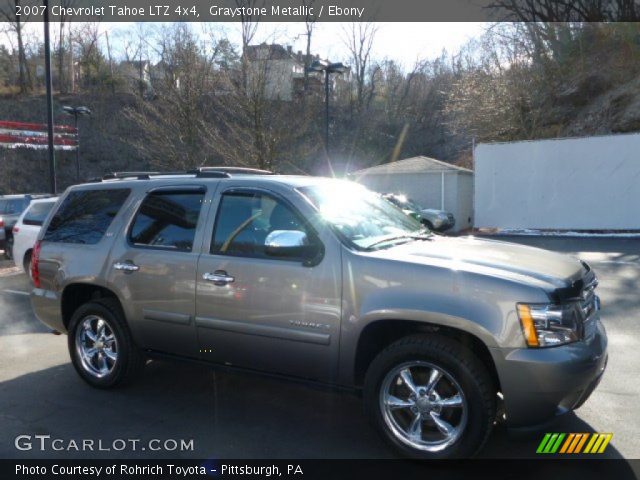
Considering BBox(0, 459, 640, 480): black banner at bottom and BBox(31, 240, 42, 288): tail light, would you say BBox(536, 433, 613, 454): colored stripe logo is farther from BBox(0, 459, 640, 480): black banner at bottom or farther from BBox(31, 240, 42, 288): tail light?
BBox(31, 240, 42, 288): tail light

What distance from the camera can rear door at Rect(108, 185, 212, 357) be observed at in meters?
4.66

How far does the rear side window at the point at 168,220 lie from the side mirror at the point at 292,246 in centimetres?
88

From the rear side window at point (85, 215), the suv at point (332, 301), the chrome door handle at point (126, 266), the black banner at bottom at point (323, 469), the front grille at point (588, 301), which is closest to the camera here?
the suv at point (332, 301)

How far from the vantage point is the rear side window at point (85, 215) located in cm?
536

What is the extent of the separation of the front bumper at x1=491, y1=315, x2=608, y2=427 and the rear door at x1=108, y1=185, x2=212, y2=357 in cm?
241

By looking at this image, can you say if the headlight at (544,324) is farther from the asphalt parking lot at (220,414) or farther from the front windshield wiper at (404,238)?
the front windshield wiper at (404,238)

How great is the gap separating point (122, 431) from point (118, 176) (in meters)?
2.64

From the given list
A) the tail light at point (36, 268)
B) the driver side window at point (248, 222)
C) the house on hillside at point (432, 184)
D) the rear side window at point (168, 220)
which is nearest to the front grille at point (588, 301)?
the driver side window at point (248, 222)

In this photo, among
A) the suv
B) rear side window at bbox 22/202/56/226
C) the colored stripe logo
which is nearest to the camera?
the suv

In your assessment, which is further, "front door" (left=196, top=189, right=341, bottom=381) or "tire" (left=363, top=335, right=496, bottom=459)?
"front door" (left=196, top=189, right=341, bottom=381)

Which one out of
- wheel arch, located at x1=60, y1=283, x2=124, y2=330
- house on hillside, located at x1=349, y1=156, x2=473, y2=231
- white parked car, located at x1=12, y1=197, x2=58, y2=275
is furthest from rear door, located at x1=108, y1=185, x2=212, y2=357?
house on hillside, located at x1=349, y1=156, x2=473, y2=231

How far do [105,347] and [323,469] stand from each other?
Answer: 2.50 m

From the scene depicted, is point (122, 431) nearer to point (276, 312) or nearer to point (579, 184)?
point (276, 312)

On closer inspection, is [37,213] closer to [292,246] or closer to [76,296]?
[76,296]
